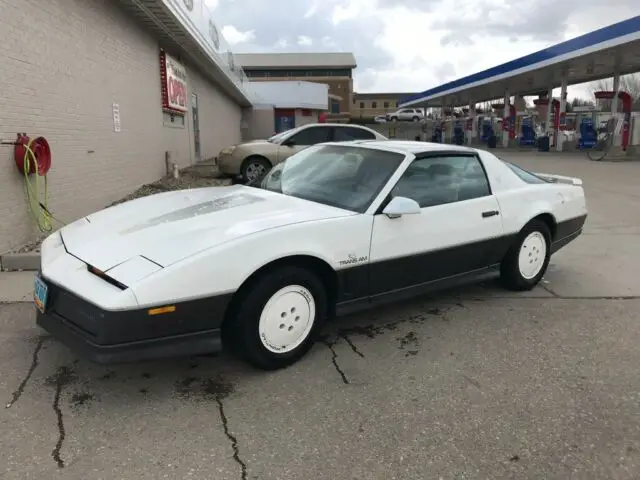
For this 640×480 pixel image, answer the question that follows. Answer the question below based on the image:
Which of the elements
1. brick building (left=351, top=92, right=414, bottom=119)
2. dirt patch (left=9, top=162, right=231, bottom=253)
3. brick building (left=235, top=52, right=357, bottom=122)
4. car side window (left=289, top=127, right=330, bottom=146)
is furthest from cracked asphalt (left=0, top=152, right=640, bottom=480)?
brick building (left=351, top=92, right=414, bottom=119)

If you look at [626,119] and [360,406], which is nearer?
[360,406]

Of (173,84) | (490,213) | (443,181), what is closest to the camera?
(443,181)

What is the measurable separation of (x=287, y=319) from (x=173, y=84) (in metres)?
11.7

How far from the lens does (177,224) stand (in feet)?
11.0

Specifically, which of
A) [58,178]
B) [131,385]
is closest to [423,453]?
[131,385]

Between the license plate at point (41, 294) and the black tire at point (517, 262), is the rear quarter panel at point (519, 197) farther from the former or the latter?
the license plate at point (41, 294)

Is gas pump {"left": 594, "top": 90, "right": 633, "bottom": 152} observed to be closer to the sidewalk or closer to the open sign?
the open sign

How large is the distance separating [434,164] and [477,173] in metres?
0.55

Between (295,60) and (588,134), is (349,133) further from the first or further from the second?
(295,60)

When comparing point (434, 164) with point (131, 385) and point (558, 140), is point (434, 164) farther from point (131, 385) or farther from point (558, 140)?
point (558, 140)

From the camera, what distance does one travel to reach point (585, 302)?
4750 millimetres

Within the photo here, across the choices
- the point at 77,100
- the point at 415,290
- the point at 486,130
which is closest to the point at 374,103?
the point at 486,130

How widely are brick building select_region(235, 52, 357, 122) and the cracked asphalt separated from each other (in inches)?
3435

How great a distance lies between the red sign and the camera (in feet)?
41.1
